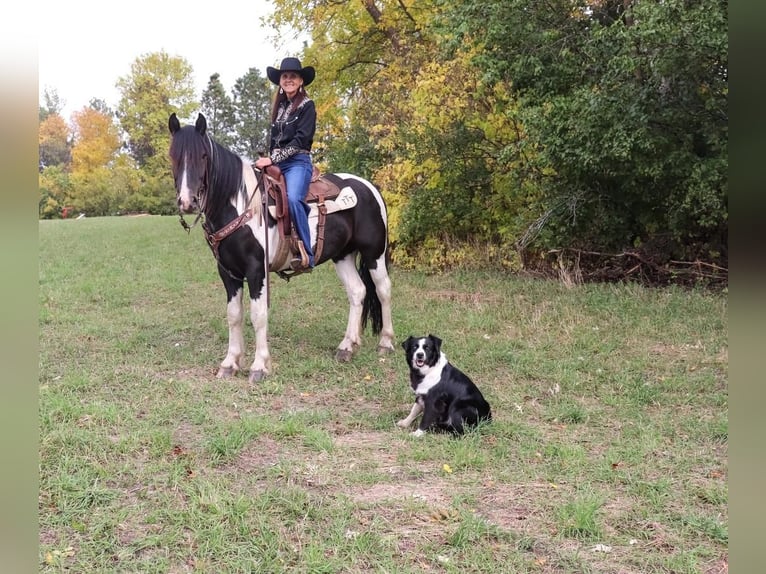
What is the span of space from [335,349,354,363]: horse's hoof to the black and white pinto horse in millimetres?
11

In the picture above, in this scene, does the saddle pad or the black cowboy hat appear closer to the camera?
the black cowboy hat

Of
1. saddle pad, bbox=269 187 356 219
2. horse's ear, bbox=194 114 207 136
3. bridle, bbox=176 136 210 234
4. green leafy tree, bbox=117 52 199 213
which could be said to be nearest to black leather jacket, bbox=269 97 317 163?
saddle pad, bbox=269 187 356 219

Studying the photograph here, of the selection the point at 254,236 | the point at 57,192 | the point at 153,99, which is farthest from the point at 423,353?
the point at 153,99

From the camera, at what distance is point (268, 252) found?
239 inches

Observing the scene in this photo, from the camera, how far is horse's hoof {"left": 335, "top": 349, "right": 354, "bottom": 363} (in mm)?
6734

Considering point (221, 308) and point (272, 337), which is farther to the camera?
point (221, 308)

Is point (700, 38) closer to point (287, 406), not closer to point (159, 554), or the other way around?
point (287, 406)

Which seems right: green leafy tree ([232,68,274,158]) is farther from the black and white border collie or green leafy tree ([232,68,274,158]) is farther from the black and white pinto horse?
the black and white border collie

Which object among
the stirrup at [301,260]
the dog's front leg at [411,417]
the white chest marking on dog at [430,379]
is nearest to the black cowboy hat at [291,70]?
the stirrup at [301,260]

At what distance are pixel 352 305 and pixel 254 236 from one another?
5.61 feet

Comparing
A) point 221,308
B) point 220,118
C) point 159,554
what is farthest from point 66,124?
point 159,554

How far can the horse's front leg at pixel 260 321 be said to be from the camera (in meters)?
5.96

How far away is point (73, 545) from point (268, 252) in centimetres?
346

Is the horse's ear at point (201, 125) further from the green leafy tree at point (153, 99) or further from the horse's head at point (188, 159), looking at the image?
the green leafy tree at point (153, 99)
